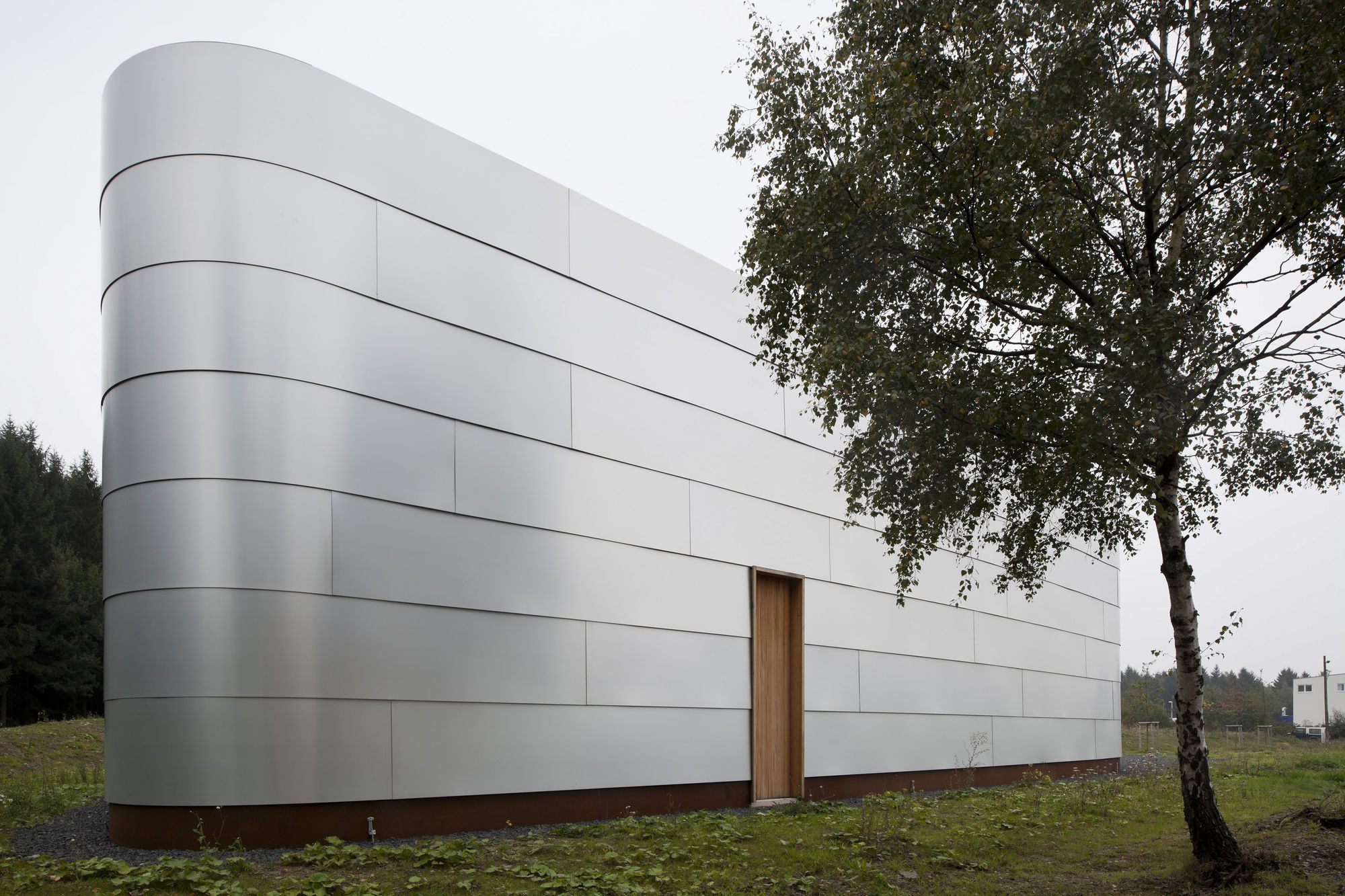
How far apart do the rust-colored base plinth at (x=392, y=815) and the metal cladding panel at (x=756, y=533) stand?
298 cm

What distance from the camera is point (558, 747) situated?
9734 mm

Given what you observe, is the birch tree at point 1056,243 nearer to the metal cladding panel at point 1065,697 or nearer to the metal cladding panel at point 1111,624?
the metal cladding panel at point 1065,697

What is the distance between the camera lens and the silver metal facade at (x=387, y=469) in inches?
309

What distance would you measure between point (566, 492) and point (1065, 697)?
558 inches

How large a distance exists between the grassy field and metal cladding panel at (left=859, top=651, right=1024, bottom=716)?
6.16 ft

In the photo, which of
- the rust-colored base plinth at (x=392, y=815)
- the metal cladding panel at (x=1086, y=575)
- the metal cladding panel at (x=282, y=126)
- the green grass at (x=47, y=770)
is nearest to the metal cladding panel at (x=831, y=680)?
the rust-colored base plinth at (x=392, y=815)

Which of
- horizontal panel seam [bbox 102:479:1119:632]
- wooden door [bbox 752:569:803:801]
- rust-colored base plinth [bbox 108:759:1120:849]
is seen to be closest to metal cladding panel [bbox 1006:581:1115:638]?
horizontal panel seam [bbox 102:479:1119:632]

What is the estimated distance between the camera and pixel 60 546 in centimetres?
3309

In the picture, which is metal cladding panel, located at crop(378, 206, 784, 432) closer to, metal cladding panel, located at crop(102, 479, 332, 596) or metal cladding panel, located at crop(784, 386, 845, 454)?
metal cladding panel, located at crop(784, 386, 845, 454)

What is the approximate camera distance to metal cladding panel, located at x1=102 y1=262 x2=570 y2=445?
26.5ft

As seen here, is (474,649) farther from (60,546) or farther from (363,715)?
(60,546)

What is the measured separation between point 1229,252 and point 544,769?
834 cm

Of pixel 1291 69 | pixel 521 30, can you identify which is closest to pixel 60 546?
pixel 521 30

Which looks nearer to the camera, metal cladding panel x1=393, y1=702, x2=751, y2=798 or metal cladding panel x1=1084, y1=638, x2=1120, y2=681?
metal cladding panel x1=393, y1=702, x2=751, y2=798
